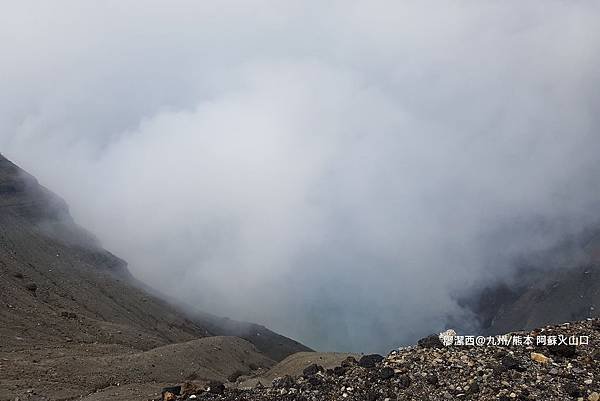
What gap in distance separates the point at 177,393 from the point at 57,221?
94.6 m

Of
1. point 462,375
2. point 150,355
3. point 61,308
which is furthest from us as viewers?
point 61,308

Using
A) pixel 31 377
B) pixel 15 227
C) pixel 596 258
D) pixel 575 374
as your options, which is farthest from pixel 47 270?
pixel 596 258

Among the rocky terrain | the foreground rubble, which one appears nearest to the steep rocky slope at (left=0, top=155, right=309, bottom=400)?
the rocky terrain

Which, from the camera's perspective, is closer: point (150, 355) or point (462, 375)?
point (462, 375)

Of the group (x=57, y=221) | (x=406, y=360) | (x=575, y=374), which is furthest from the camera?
(x=57, y=221)

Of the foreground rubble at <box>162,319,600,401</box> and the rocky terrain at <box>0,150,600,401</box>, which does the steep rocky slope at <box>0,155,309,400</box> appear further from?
the foreground rubble at <box>162,319,600,401</box>

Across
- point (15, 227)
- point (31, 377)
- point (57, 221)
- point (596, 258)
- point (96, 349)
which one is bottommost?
point (31, 377)

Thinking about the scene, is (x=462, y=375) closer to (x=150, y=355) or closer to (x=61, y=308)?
(x=150, y=355)

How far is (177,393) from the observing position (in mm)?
21031

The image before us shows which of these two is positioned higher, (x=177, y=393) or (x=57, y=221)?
(x=57, y=221)

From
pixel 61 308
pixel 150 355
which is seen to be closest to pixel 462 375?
pixel 150 355

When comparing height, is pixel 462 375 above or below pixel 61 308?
below

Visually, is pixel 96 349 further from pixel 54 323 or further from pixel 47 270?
pixel 47 270

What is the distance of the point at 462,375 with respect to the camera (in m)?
18.7
